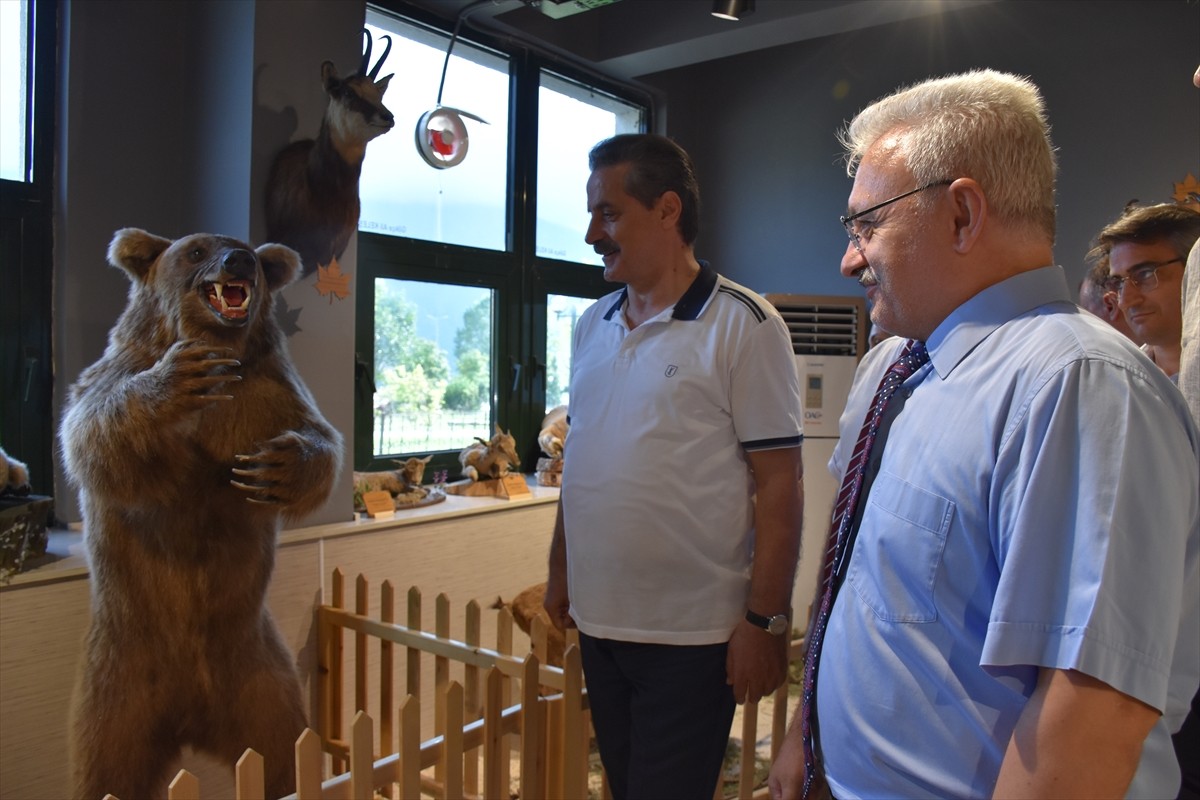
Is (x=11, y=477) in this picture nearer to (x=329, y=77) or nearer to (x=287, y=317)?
(x=287, y=317)

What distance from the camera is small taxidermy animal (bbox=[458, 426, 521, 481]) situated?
333cm

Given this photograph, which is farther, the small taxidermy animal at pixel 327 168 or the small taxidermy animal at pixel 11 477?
the small taxidermy animal at pixel 327 168

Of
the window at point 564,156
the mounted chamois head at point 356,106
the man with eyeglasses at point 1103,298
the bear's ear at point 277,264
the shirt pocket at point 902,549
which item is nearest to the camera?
the shirt pocket at point 902,549

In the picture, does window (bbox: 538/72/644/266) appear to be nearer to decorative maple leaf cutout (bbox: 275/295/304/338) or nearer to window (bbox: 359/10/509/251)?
window (bbox: 359/10/509/251)

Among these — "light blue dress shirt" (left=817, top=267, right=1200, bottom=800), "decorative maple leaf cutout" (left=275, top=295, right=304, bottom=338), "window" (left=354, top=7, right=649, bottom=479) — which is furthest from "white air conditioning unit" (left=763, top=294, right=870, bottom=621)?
"light blue dress shirt" (left=817, top=267, right=1200, bottom=800)

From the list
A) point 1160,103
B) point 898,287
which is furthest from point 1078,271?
point 898,287

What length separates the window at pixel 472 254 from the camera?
332 centimetres

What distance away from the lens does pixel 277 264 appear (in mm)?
1787

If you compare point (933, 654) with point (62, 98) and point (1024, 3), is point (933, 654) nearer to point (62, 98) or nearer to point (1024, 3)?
point (62, 98)

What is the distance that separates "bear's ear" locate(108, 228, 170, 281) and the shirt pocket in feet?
4.88

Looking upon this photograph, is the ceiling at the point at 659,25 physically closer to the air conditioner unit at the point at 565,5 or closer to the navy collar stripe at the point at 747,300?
the air conditioner unit at the point at 565,5

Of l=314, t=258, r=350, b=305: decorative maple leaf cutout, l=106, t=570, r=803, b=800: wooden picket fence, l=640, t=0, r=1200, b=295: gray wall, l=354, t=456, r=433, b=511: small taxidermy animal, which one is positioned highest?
l=640, t=0, r=1200, b=295: gray wall

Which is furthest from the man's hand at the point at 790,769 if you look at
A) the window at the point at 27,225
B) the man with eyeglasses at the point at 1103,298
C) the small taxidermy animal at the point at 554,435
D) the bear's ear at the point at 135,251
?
the small taxidermy animal at the point at 554,435

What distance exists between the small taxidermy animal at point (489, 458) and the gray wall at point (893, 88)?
2.02 meters
